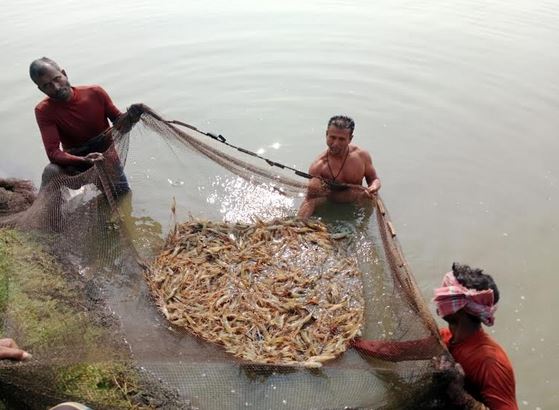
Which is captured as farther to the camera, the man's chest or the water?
the water

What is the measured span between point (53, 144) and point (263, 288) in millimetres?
2984

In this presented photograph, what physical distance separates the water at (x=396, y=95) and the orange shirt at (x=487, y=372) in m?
1.96

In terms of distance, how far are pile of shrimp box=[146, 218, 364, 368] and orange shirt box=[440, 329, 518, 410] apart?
4.40 ft

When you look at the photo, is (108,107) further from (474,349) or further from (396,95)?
(396,95)

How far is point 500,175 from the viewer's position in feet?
23.8

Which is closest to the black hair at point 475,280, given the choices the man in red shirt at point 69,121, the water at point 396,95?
the water at point 396,95

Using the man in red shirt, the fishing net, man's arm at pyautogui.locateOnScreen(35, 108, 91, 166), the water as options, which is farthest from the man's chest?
man's arm at pyautogui.locateOnScreen(35, 108, 91, 166)

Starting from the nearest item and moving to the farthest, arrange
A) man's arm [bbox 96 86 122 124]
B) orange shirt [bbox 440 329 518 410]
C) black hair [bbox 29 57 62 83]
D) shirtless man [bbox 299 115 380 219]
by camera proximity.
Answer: orange shirt [bbox 440 329 518 410] → black hair [bbox 29 57 62 83] → shirtless man [bbox 299 115 380 219] → man's arm [bbox 96 86 122 124]

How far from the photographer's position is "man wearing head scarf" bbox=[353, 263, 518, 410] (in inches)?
102

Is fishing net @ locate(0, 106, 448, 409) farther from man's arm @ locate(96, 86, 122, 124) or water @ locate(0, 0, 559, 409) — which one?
water @ locate(0, 0, 559, 409)

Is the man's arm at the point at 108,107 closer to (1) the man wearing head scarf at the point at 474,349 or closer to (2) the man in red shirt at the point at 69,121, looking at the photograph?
(2) the man in red shirt at the point at 69,121

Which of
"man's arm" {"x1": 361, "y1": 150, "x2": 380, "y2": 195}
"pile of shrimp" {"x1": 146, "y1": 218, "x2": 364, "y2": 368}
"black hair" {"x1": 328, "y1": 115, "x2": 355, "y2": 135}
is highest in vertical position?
"black hair" {"x1": 328, "y1": 115, "x2": 355, "y2": 135}

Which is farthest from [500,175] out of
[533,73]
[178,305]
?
[178,305]

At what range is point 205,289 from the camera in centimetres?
500
